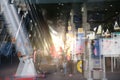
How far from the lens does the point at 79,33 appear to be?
8047 mm

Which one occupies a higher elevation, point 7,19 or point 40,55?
point 7,19

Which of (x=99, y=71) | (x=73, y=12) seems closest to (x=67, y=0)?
(x=73, y=12)

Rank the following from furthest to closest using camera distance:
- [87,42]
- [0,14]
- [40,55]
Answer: [87,42] < [40,55] < [0,14]

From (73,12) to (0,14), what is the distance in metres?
2.11

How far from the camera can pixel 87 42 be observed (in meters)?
7.88

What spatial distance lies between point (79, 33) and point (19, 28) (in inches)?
70.8

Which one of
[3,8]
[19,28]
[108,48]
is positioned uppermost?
[3,8]

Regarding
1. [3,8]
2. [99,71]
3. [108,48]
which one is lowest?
[99,71]

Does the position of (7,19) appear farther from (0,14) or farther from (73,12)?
(73,12)

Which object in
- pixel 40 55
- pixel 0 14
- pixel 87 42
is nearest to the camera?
pixel 0 14

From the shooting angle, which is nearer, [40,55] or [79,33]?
[40,55]

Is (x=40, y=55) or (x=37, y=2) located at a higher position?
(x=37, y=2)

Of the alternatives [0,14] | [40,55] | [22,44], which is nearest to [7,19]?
[0,14]

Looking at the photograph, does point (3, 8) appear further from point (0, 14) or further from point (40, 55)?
point (40, 55)
